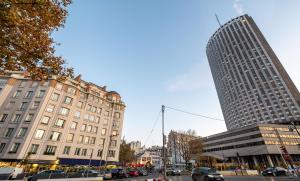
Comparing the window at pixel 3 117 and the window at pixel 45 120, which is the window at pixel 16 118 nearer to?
the window at pixel 3 117

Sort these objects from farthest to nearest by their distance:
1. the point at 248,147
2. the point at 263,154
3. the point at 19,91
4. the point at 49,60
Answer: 1. the point at 248,147
2. the point at 263,154
3. the point at 19,91
4. the point at 49,60

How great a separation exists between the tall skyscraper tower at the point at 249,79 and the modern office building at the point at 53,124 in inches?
3911

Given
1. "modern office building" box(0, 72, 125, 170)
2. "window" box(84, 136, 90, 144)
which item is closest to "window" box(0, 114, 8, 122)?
"modern office building" box(0, 72, 125, 170)

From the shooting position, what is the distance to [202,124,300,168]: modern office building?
207ft

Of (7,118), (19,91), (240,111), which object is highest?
(240,111)

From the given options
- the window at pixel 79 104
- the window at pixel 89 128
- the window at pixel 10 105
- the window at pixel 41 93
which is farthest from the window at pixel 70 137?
the window at pixel 10 105

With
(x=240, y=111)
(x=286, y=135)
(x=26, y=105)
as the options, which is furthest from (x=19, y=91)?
(x=240, y=111)

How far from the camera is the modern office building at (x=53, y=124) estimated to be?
105 feet

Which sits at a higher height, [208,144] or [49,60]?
[208,144]

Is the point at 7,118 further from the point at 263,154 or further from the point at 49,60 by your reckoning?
the point at 263,154

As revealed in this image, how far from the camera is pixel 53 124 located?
36.1 meters

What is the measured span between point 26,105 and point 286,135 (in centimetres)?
9520

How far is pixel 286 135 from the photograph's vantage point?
69.4 metres

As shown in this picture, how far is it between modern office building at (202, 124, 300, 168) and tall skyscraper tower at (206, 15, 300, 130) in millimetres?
24767
